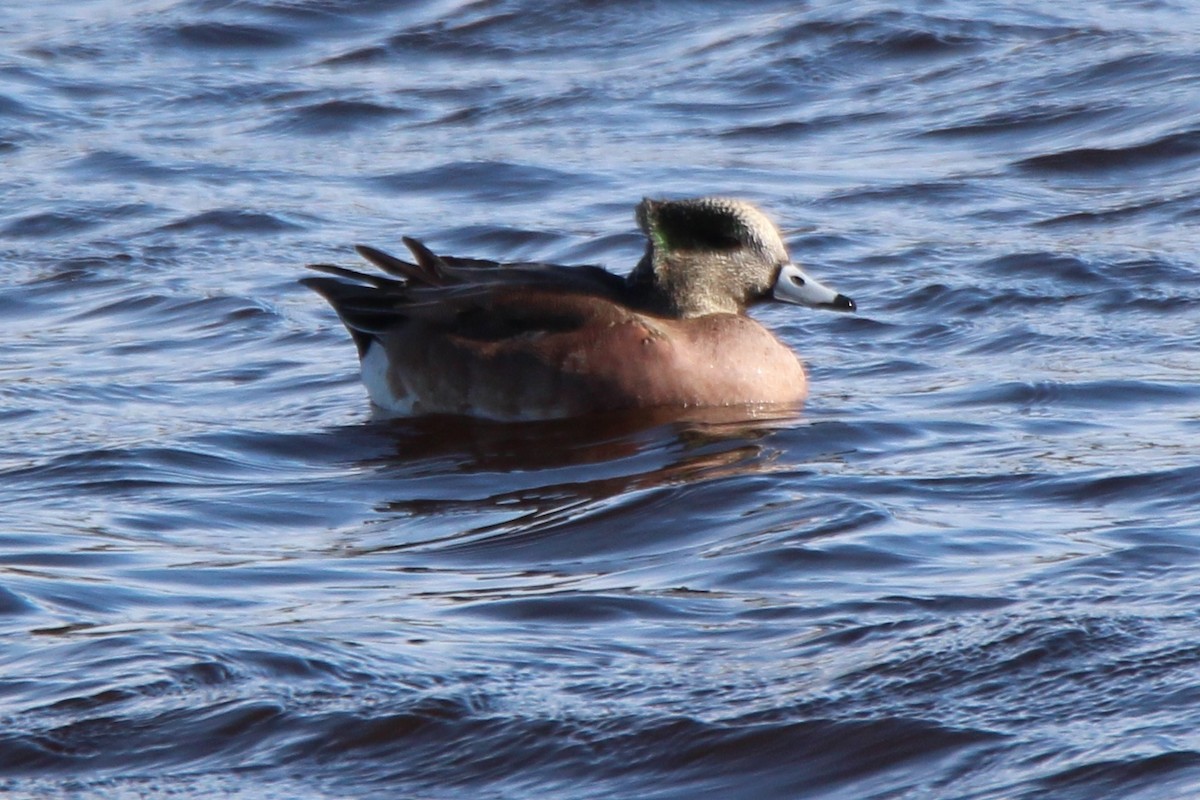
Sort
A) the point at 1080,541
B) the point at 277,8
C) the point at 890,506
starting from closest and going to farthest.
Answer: the point at 1080,541 → the point at 890,506 → the point at 277,8

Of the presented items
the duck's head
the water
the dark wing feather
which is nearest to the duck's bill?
the duck's head

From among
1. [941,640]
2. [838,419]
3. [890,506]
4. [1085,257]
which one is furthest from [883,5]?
[941,640]

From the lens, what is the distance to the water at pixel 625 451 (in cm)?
462

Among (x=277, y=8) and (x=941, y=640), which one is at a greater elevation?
(x=277, y=8)

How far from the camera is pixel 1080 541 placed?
585 centimetres

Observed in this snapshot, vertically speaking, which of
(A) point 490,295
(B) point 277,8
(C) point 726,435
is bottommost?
(C) point 726,435

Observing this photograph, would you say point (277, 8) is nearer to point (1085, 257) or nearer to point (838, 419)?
point (1085, 257)

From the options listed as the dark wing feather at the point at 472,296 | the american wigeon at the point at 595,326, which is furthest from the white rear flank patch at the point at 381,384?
the dark wing feather at the point at 472,296

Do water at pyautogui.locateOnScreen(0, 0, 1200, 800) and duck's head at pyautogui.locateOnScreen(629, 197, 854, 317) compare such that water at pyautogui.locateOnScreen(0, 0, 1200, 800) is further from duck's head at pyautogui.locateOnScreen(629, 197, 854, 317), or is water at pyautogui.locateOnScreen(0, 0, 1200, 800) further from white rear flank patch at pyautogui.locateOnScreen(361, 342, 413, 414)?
duck's head at pyautogui.locateOnScreen(629, 197, 854, 317)

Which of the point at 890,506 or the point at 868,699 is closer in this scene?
the point at 868,699

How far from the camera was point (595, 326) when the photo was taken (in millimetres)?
8258

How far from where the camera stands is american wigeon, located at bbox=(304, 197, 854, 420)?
8.26 m

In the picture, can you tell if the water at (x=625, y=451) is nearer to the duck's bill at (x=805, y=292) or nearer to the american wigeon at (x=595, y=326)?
the american wigeon at (x=595, y=326)

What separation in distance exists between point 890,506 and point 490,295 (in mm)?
2473
